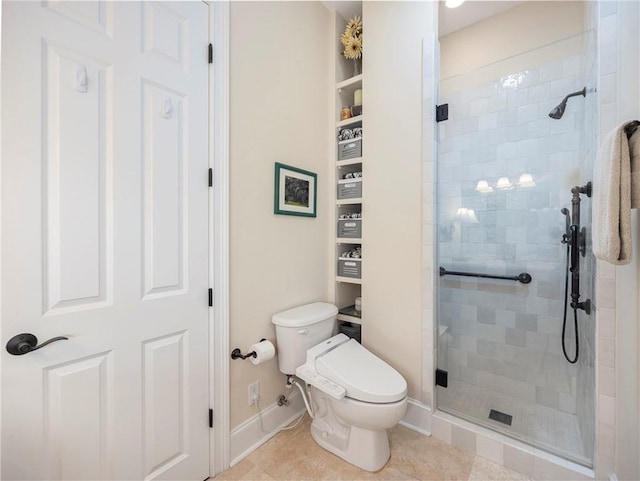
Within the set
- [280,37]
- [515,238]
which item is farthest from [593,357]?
[280,37]

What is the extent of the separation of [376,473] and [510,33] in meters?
2.90

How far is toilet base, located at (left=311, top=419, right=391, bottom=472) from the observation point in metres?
1.46

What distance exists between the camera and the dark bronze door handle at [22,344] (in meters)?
0.87

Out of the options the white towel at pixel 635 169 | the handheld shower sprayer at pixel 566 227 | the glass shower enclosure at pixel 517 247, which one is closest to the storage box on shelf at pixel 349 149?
the glass shower enclosure at pixel 517 247

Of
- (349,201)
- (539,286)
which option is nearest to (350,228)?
(349,201)

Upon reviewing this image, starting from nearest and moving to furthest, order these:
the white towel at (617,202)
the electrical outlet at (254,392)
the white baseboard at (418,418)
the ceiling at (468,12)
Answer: the white towel at (617,202) → the electrical outlet at (254,392) → the white baseboard at (418,418) → the ceiling at (468,12)

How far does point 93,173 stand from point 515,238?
2081 millimetres

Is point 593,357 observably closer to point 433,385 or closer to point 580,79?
point 433,385

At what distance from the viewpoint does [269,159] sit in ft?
5.57

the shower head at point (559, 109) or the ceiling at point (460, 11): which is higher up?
the ceiling at point (460, 11)

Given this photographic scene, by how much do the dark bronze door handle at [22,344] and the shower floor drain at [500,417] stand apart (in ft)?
6.97

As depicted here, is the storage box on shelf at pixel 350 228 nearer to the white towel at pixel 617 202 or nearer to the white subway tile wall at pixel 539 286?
the white subway tile wall at pixel 539 286

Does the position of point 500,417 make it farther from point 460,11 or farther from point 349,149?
point 460,11

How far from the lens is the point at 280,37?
5.81 ft
